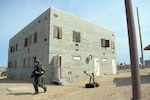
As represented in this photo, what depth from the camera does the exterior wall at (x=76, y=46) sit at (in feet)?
50.6

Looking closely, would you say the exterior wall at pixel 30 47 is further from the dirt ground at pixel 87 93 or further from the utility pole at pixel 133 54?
the utility pole at pixel 133 54

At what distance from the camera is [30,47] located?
62.5ft

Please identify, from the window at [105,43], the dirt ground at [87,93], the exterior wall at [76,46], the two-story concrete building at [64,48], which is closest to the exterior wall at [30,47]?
the two-story concrete building at [64,48]

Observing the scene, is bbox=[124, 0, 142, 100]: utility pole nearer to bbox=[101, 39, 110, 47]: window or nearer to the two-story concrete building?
the two-story concrete building

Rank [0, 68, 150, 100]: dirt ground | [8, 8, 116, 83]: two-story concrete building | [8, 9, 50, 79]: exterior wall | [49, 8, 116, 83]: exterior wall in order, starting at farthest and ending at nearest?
[8, 9, 50, 79]: exterior wall → [49, 8, 116, 83]: exterior wall → [8, 8, 116, 83]: two-story concrete building → [0, 68, 150, 100]: dirt ground

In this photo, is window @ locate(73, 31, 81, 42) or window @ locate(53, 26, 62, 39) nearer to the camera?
window @ locate(53, 26, 62, 39)

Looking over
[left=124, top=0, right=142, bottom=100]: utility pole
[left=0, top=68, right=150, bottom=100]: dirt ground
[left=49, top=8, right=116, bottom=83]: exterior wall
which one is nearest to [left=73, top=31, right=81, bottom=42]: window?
[left=49, top=8, right=116, bottom=83]: exterior wall

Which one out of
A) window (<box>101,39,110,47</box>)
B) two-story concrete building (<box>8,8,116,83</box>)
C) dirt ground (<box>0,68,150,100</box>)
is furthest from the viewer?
window (<box>101,39,110,47</box>)

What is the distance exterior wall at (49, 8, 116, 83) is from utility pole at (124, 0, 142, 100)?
466 inches

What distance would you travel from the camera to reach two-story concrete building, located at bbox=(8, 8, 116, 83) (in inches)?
585

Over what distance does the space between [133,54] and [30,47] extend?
1753 centimetres

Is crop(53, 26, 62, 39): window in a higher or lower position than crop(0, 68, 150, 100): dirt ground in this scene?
higher

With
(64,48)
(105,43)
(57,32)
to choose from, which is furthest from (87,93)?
(105,43)

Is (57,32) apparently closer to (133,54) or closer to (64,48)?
(64,48)
